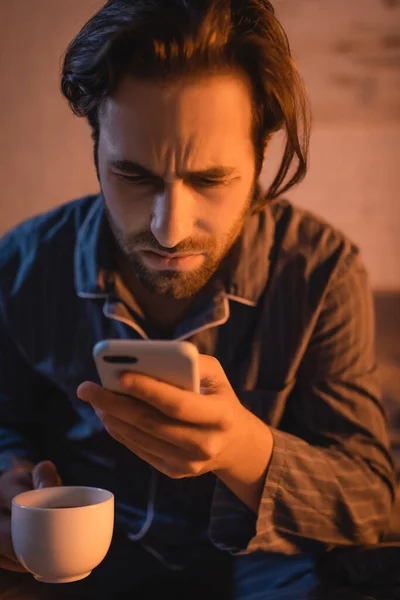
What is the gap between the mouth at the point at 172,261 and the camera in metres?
1.08

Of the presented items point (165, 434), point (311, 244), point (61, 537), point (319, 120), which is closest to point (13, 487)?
point (61, 537)

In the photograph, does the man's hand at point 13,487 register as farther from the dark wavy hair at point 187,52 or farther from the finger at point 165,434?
the dark wavy hair at point 187,52

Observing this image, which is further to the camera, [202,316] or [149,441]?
[202,316]

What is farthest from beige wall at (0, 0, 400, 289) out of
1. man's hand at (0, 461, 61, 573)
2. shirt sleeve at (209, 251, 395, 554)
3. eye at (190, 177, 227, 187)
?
man's hand at (0, 461, 61, 573)

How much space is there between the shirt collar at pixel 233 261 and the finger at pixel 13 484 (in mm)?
297

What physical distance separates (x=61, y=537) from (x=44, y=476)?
0.81 feet

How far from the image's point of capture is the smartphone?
0.76 m

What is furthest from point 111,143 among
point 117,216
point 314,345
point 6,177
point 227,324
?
point 6,177

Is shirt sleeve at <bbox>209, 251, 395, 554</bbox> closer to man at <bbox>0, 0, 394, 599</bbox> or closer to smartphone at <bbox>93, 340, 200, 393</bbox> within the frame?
man at <bbox>0, 0, 394, 599</bbox>

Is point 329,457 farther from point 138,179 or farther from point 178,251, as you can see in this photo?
point 138,179

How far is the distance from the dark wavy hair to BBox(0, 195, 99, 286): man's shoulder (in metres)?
0.18

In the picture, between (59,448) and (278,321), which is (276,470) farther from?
(59,448)

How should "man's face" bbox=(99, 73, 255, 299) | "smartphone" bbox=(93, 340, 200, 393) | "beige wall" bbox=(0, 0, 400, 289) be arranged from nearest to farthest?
"smartphone" bbox=(93, 340, 200, 393) < "man's face" bbox=(99, 73, 255, 299) < "beige wall" bbox=(0, 0, 400, 289)

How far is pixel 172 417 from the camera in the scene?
826 mm
